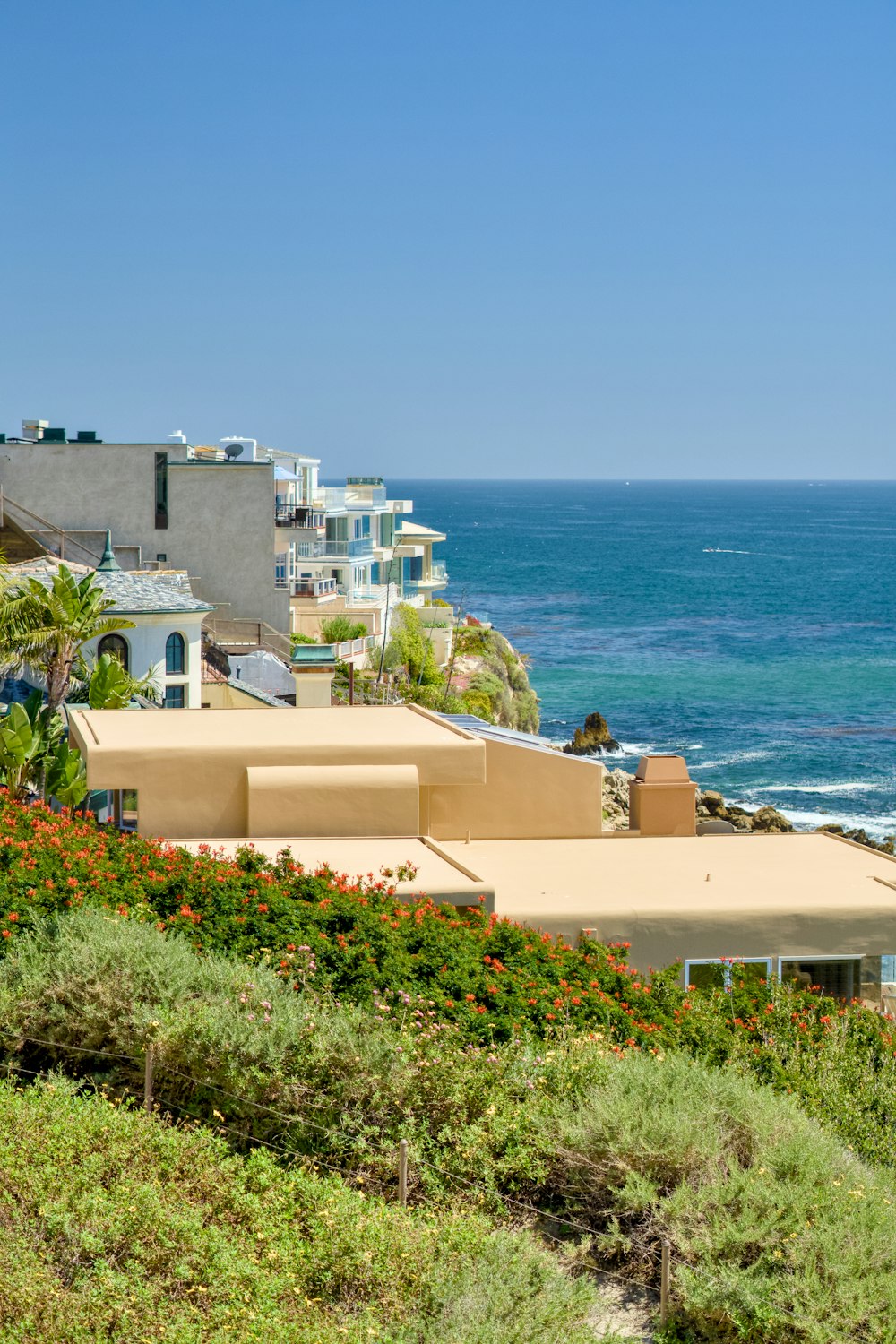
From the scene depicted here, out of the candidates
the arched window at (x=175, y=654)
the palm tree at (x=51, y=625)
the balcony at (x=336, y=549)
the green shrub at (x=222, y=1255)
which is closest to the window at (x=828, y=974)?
the green shrub at (x=222, y=1255)

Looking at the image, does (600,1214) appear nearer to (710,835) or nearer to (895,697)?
(710,835)

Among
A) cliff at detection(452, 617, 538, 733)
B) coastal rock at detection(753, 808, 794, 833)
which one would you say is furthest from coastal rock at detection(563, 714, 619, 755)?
coastal rock at detection(753, 808, 794, 833)

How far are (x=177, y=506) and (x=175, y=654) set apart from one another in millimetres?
20067

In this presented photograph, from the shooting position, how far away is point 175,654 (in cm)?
3164

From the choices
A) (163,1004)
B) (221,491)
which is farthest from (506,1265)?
(221,491)

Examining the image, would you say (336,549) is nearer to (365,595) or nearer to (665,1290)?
(365,595)

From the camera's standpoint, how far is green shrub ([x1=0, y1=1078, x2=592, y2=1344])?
8.00 metres

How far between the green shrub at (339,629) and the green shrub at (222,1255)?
43.8 meters

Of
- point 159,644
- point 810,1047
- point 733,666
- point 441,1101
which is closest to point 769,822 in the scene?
point 159,644

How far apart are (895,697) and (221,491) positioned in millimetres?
50649

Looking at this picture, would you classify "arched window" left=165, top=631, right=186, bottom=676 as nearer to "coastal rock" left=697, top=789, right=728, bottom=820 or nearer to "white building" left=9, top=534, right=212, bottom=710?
"white building" left=9, top=534, right=212, bottom=710

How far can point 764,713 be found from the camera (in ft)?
264

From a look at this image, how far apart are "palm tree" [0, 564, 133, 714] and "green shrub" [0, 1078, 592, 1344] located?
548 inches

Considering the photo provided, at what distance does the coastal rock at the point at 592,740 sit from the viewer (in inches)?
2615
